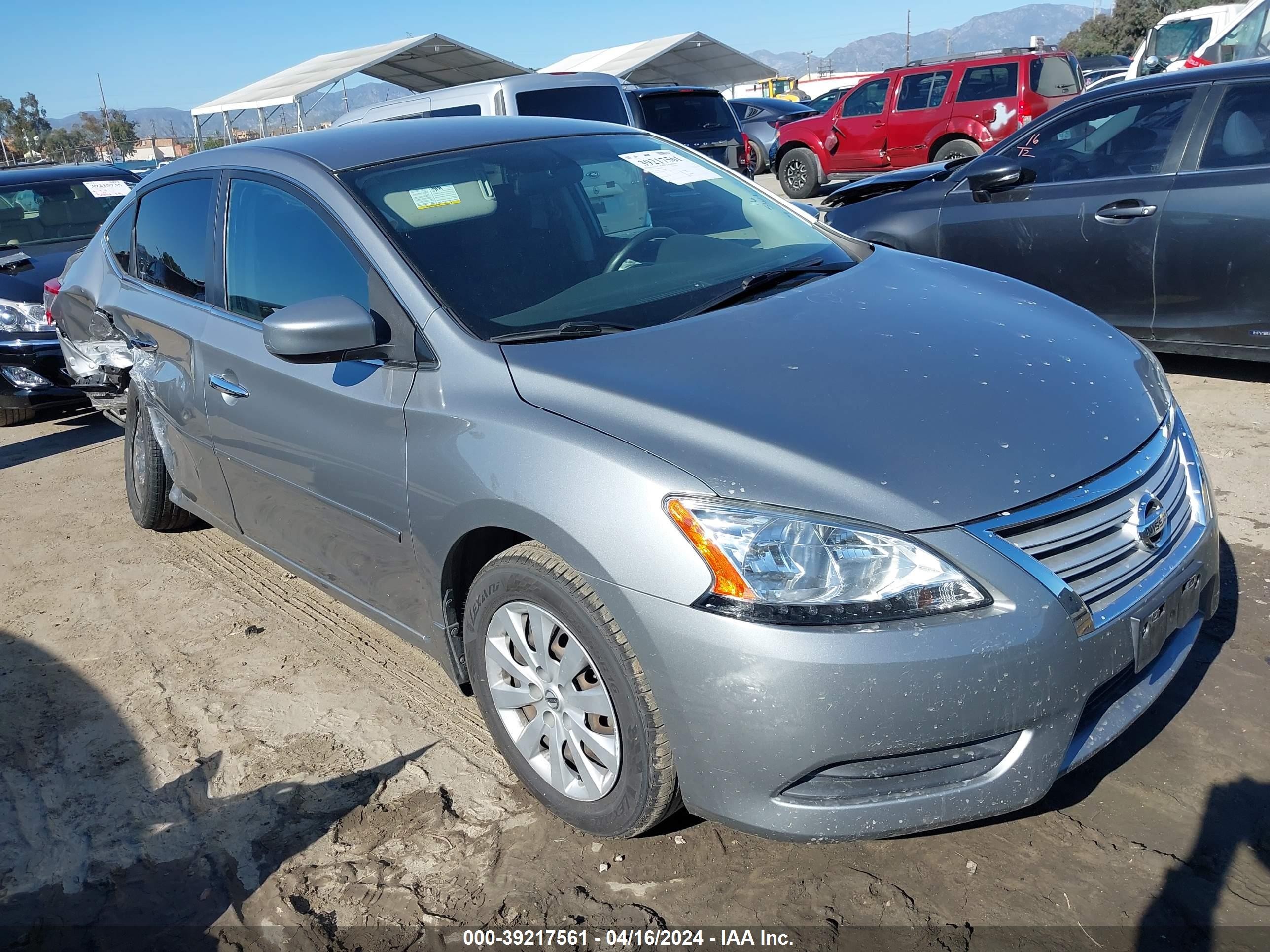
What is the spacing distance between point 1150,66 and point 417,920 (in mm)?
18443

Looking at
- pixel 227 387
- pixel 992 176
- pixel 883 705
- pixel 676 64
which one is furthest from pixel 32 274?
A: pixel 676 64

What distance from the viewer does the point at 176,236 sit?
158 inches

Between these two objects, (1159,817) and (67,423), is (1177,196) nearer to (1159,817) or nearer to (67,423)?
(1159,817)

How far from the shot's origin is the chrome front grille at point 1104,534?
2080mm

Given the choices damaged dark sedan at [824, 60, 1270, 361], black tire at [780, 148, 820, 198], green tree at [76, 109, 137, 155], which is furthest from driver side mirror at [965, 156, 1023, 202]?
green tree at [76, 109, 137, 155]

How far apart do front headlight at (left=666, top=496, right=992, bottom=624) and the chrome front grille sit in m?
0.15

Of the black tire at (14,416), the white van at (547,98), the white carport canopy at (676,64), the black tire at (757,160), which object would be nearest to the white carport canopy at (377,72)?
the white carport canopy at (676,64)

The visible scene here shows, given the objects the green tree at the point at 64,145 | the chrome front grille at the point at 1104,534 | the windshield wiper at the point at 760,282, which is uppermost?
the green tree at the point at 64,145

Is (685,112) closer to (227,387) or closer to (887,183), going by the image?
(887,183)

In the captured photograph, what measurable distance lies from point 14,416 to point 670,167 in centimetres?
584

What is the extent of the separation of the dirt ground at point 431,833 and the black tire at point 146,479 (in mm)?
934

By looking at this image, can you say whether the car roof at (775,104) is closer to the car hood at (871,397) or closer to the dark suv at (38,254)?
the dark suv at (38,254)

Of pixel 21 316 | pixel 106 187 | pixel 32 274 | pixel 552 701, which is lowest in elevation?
pixel 552 701

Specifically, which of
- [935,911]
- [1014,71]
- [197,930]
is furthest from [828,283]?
[1014,71]
